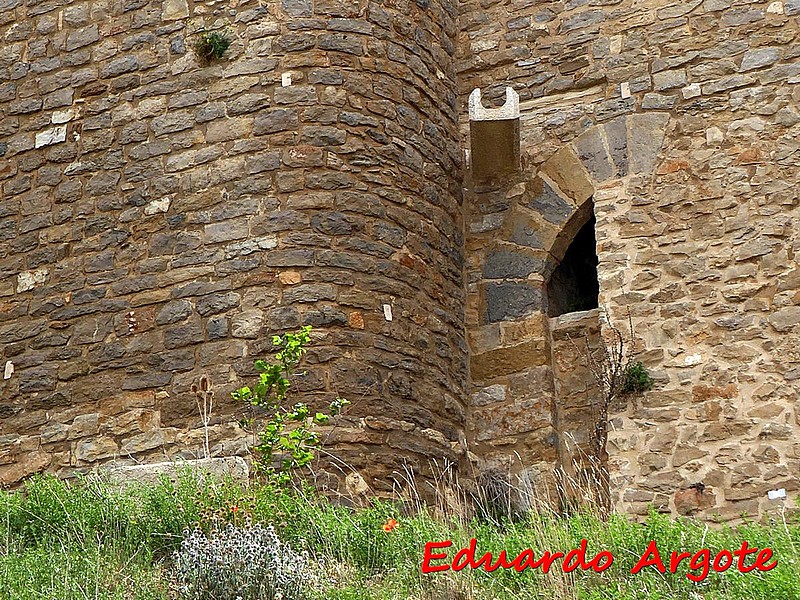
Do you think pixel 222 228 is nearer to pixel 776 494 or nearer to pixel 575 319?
pixel 575 319

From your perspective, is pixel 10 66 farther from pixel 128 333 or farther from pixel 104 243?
pixel 128 333

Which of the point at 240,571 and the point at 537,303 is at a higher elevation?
the point at 537,303

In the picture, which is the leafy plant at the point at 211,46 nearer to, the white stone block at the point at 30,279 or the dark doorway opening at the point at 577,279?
the white stone block at the point at 30,279

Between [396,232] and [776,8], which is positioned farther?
[776,8]

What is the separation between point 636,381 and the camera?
744cm

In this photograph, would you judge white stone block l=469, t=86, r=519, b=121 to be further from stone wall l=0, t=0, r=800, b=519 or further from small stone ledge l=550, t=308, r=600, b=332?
small stone ledge l=550, t=308, r=600, b=332

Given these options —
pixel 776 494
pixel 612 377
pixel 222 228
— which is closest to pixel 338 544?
pixel 222 228

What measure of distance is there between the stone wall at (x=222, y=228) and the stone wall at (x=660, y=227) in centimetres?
37

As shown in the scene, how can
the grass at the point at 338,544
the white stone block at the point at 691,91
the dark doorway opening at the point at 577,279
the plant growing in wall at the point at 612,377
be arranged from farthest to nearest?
the dark doorway opening at the point at 577,279 < the white stone block at the point at 691,91 < the plant growing in wall at the point at 612,377 < the grass at the point at 338,544

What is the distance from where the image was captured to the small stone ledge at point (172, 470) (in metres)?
6.53

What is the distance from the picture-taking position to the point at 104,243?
24.8 ft

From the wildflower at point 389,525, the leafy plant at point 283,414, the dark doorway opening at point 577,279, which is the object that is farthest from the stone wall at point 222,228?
the wildflower at point 389,525

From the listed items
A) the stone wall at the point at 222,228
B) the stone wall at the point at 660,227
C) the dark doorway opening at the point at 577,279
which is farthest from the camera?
the dark doorway opening at the point at 577,279

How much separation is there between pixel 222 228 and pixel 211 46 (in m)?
1.18
